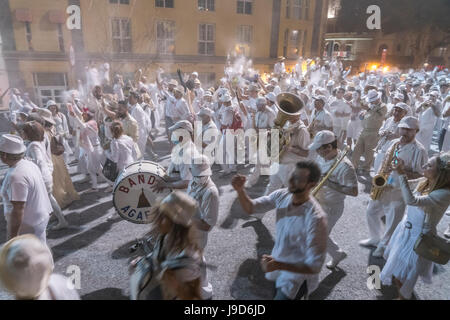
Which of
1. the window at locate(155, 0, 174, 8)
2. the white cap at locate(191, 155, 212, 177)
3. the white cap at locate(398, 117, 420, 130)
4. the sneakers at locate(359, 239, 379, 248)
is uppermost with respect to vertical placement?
the window at locate(155, 0, 174, 8)

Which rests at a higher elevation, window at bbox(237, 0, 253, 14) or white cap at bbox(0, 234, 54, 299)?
window at bbox(237, 0, 253, 14)

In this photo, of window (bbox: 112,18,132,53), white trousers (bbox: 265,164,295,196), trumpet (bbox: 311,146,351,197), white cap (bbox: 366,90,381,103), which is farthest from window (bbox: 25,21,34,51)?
trumpet (bbox: 311,146,351,197)

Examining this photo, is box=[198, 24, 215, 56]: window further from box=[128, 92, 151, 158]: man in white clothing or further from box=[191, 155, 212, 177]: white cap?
Answer: box=[191, 155, 212, 177]: white cap

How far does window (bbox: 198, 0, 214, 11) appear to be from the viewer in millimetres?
20469

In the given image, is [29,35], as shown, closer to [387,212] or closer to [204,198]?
[204,198]

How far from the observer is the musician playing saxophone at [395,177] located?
4.06 meters

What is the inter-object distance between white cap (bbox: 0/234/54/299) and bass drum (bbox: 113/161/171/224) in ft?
7.23

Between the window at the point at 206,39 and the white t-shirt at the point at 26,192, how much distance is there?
19.8 metres

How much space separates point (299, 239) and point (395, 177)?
256cm

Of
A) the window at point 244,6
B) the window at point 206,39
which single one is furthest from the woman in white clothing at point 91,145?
the window at point 244,6

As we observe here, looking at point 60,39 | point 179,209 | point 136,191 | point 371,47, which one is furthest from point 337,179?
point 371,47

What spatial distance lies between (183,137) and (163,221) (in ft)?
7.09
